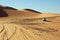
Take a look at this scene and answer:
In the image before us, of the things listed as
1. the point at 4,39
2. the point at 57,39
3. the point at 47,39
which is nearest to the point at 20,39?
the point at 4,39

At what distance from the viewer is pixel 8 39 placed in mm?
11617

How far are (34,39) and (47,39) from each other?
934mm

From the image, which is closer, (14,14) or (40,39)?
(40,39)

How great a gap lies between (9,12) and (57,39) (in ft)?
150

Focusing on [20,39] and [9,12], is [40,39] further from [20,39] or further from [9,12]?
[9,12]

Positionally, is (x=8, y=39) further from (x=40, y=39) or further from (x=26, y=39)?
(x=40, y=39)

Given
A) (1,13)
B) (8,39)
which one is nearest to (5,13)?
(1,13)

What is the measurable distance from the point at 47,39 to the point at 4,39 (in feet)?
9.58

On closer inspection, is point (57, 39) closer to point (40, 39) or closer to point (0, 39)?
point (40, 39)

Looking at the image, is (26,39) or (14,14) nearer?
(26,39)

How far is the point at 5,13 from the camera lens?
5556cm

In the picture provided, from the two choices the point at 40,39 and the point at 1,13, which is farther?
the point at 1,13

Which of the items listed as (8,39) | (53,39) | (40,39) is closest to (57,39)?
(53,39)

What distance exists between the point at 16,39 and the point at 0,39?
3.50 feet
